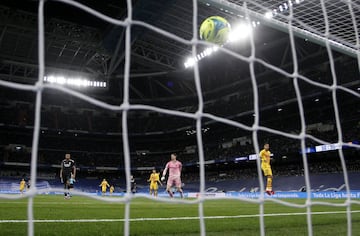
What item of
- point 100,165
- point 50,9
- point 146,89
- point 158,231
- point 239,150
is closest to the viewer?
point 158,231

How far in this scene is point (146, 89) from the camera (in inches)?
1849

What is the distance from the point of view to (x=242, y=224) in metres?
4.93

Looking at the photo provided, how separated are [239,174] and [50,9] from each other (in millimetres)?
23638

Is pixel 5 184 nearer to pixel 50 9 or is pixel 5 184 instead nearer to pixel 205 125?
pixel 50 9

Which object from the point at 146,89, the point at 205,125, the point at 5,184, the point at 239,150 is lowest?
the point at 5,184

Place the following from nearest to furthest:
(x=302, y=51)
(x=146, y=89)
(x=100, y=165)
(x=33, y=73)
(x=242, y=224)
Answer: (x=242, y=224) → (x=302, y=51) → (x=33, y=73) → (x=100, y=165) → (x=146, y=89)

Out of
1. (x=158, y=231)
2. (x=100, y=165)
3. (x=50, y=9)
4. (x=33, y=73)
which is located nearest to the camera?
(x=158, y=231)

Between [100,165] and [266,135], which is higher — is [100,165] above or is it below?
below

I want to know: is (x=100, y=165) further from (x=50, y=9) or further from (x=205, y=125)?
(x=50, y=9)

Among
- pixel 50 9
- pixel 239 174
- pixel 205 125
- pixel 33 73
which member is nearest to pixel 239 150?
pixel 239 174

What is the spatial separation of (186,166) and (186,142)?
10.9 feet

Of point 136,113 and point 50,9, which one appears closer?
point 50,9

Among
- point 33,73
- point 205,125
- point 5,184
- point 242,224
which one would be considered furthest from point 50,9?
point 242,224

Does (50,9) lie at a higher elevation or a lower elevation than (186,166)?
higher
